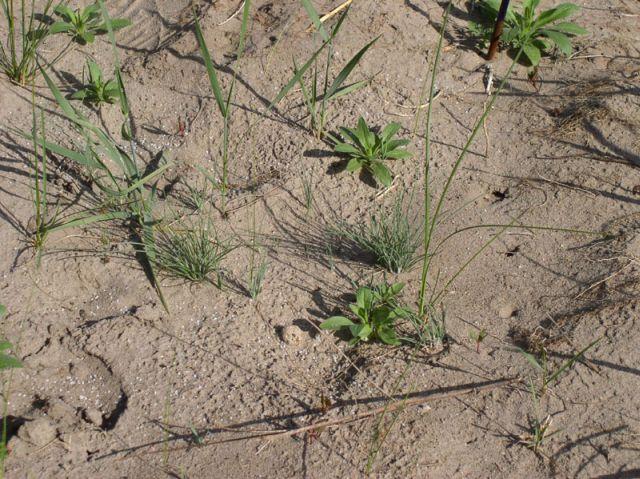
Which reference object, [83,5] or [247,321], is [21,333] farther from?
[83,5]

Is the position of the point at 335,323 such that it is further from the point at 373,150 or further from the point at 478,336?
the point at 373,150

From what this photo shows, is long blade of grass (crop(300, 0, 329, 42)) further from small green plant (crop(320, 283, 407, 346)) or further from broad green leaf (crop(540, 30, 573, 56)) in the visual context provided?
broad green leaf (crop(540, 30, 573, 56))

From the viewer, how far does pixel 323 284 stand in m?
2.49

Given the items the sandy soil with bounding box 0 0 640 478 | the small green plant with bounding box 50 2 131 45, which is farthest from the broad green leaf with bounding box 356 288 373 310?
the small green plant with bounding box 50 2 131 45

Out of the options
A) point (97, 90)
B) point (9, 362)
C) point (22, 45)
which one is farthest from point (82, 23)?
point (9, 362)

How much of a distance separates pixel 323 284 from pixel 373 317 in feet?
0.87

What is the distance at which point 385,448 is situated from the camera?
6.74 feet

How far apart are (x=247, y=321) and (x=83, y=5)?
175 centimetres

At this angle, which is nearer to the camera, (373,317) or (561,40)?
(373,317)

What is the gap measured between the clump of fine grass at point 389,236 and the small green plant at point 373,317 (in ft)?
0.46

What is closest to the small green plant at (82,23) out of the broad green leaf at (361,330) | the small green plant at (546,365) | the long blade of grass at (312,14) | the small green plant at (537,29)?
the long blade of grass at (312,14)

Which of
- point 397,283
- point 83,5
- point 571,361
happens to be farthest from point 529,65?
point 83,5

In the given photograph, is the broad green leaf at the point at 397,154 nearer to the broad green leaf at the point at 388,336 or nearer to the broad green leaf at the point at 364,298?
the broad green leaf at the point at 364,298

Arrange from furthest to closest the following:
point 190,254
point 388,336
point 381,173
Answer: point 381,173 < point 190,254 < point 388,336
